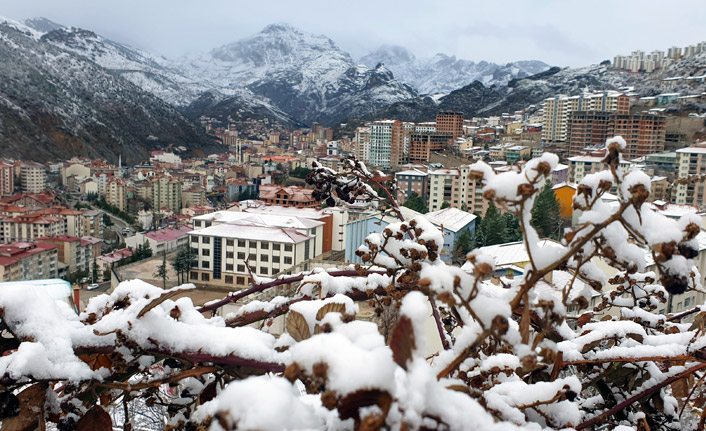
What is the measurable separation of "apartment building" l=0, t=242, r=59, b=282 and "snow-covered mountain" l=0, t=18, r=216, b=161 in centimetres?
1785

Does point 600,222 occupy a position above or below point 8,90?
below

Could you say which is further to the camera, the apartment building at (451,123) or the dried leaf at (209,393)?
the apartment building at (451,123)

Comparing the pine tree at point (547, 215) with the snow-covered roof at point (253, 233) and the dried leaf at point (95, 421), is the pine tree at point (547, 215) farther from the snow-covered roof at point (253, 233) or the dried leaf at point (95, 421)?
the dried leaf at point (95, 421)

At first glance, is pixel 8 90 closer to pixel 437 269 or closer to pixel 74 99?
pixel 74 99

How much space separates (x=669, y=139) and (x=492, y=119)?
14.9 m

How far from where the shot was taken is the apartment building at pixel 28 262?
14258mm

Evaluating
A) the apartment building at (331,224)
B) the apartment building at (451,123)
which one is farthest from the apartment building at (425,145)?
the apartment building at (331,224)

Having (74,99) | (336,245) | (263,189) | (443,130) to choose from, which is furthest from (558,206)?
(74,99)

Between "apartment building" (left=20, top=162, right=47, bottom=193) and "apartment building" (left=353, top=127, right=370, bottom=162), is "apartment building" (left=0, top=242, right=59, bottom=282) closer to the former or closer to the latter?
"apartment building" (left=20, top=162, right=47, bottom=193)

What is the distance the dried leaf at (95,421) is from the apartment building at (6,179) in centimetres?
2943

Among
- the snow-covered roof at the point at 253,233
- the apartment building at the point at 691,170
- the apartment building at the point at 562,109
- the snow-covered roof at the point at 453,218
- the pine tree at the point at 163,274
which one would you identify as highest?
the apartment building at the point at 562,109

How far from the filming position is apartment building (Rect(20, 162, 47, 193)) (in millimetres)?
27256

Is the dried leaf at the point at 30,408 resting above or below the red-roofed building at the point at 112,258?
above

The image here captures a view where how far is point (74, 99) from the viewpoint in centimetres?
3909
